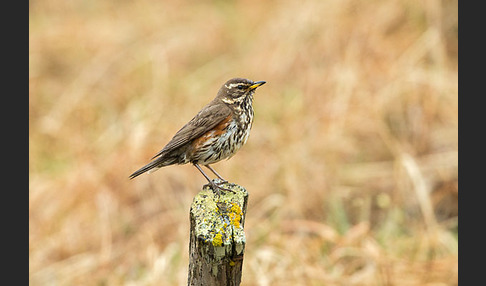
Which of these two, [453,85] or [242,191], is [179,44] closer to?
[453,85]

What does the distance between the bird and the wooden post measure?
2.73 feet

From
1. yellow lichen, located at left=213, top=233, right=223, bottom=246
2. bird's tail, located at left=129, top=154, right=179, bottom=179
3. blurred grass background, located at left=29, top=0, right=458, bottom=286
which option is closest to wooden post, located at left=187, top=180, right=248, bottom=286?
yellow lichen, located at left=213, top=233, right=223, bottom=246

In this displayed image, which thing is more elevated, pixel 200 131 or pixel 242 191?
pixel 200 131

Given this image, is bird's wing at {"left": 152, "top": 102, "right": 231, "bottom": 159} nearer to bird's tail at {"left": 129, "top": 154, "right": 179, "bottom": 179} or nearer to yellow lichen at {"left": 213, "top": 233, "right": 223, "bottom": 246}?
bird's tail at {"left": 129, "top": 154, "right": 179, "bottom": 179}

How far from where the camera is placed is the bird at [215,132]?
4793 millimetres

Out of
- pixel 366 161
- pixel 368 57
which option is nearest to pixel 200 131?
pixel 366 161


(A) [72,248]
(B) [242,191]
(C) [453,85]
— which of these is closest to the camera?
(B) [242,191]

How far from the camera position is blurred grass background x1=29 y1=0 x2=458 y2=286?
7.22 meters

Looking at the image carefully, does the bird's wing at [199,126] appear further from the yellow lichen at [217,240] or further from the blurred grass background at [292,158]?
the blurred grass background at [292,158]

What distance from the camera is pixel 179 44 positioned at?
536 inches

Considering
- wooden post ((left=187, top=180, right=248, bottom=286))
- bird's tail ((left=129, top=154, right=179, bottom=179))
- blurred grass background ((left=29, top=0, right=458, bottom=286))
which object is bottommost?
wooden post ((left=187, top=180, right=248, bottom=286))

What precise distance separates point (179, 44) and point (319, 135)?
18.5 feet

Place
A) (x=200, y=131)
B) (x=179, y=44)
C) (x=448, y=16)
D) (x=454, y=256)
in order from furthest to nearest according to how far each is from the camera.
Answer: (x=179, y=44) → (x=448, y=16) → (x=454, y=256) → (x=200, y=131)

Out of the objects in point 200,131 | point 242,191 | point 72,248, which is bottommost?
Result: point 242,191
